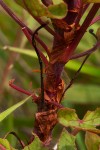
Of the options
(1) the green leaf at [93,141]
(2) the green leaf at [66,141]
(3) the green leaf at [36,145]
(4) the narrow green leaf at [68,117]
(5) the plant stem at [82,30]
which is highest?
(5) the plant stem at [82,30]

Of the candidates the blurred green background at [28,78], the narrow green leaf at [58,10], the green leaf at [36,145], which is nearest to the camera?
the narrow green leaf at [58,10]

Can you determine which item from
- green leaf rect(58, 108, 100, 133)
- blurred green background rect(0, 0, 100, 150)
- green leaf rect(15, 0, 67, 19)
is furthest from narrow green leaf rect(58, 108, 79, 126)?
blurred green background rect(0, 0, 100, 150)

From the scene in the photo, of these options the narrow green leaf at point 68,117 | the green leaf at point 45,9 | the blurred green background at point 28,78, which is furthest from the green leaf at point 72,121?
the blurred green background at point 28,78

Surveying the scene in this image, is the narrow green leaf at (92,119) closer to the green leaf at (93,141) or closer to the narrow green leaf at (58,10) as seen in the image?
the green leaf at (93,141)

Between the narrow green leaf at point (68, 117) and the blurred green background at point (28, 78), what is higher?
the narrow green leaf at point (68, 117)

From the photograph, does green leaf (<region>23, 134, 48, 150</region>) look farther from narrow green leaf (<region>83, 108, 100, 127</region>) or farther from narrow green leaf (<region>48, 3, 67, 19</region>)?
narrow green leaf (<region>48, 3, 67, 19</region>)

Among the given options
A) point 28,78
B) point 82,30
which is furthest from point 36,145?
point 28,78

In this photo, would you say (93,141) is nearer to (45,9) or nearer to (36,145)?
(36,145)
